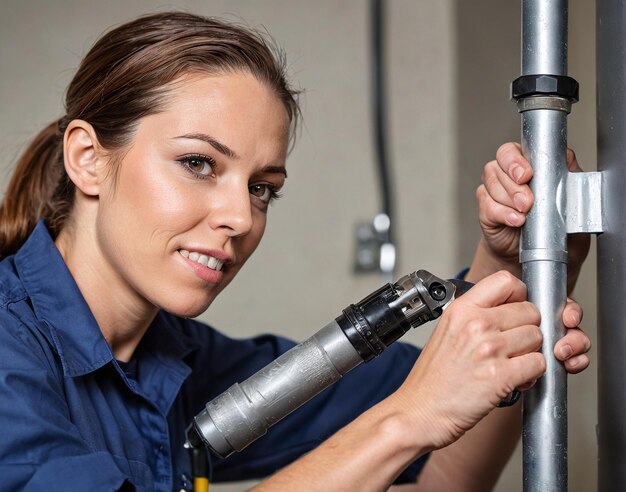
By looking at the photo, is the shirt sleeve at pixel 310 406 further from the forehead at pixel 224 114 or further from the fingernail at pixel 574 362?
the fingernail at pixel 574 362

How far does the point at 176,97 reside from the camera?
3.22 ft

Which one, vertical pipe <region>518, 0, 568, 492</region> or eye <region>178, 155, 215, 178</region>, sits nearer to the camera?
vertical pipe <region>518, 0, 568, 492</region>

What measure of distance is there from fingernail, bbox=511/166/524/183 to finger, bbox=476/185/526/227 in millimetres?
31

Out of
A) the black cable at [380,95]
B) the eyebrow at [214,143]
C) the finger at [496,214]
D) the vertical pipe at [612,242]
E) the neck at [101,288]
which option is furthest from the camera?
the black cable at [380,95]

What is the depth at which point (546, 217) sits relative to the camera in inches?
28.5

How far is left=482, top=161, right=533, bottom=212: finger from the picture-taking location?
0.75m

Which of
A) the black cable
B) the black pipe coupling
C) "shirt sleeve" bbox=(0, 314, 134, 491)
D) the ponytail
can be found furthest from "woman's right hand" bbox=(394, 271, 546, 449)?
the black cable

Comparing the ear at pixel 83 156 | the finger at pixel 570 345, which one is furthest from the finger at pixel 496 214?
the ear at pixel 83 156

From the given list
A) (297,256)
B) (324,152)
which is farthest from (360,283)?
(324,152)

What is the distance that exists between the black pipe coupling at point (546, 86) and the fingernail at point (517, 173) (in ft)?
0.25

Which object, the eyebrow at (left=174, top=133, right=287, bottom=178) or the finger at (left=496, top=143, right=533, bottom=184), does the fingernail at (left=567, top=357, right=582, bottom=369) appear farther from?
the eyebrow at (left=174, top=133, right=287, bottom=178)

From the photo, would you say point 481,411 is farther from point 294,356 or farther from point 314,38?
point 314,38

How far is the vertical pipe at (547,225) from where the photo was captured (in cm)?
72

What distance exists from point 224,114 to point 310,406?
1.57 feet
